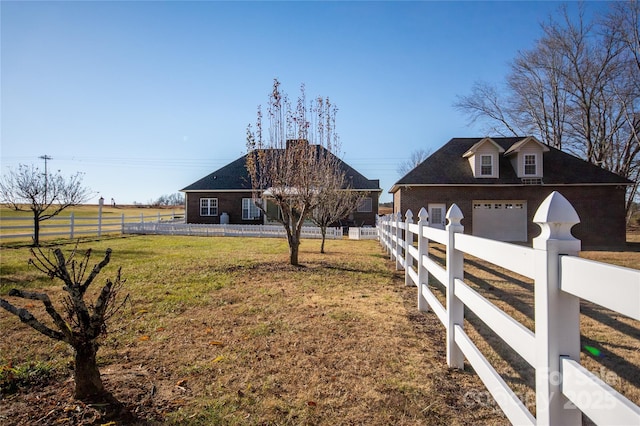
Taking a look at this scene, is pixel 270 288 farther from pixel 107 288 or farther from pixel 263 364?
pixel 107 288

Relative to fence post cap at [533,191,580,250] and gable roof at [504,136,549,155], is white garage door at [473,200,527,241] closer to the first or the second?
gable roof at [504,136,549,155]

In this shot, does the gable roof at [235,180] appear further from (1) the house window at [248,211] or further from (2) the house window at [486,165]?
(2) the house window at [486,165]

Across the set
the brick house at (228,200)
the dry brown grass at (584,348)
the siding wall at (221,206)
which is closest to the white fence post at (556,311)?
the dry brown grass at (584,348)

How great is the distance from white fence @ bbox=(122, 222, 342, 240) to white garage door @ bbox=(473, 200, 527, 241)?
25.0 ft

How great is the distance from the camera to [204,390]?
9.81 feet

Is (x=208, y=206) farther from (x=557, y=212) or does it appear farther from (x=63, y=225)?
(x=557, y=212)

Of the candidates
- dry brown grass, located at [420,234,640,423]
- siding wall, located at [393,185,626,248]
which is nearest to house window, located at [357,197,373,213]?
siding wall, located at [393,185,626,248]

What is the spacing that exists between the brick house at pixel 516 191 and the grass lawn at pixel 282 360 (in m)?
12.5

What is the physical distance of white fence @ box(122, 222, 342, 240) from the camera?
19.5 m

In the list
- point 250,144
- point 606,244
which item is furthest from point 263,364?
point 606,244

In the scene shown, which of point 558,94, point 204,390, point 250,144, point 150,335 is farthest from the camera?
point 558,94

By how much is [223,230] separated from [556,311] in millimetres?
20193

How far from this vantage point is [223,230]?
67.5ft

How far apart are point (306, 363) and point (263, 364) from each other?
43 cm
